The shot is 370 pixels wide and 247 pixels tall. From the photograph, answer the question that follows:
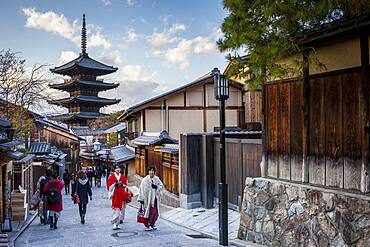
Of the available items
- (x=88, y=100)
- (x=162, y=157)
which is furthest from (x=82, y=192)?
(x=88, y=100)

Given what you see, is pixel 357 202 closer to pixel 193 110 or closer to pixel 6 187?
pixel 6 187

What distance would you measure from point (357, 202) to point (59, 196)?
914 cm

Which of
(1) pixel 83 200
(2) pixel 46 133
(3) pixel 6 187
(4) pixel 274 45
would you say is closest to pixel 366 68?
(4) pixel 274 45

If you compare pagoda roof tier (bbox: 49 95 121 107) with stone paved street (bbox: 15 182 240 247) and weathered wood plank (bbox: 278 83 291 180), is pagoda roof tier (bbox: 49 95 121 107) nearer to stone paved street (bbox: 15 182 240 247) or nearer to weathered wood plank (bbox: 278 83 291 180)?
stone paved street (bbox: 15 182 240 247)

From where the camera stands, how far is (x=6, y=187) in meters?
12.7

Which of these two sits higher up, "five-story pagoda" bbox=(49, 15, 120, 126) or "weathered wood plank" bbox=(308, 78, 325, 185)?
"five-story pagoda" bbox=(49, 15, 120, 126)

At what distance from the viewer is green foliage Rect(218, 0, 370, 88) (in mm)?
6582

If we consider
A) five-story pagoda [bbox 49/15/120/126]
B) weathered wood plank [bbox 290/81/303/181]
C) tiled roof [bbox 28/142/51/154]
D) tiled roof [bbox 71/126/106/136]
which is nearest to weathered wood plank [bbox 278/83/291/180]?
weathered wood plank [bbox 290/81/303/181]

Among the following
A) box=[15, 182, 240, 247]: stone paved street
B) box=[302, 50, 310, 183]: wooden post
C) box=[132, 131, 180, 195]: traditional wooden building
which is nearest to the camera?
box=[302, 50, 310, 183]: wooden post

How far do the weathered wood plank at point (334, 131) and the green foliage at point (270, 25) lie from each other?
1.86 ft

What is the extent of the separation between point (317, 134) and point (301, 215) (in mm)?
1561

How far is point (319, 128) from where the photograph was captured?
24.6 feet

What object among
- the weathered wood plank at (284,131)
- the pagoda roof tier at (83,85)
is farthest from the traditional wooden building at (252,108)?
the pagoda roof tier at (83,85)

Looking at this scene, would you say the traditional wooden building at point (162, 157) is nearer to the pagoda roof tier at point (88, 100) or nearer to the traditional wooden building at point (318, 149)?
the traditional wooden building at point (318, 149)
